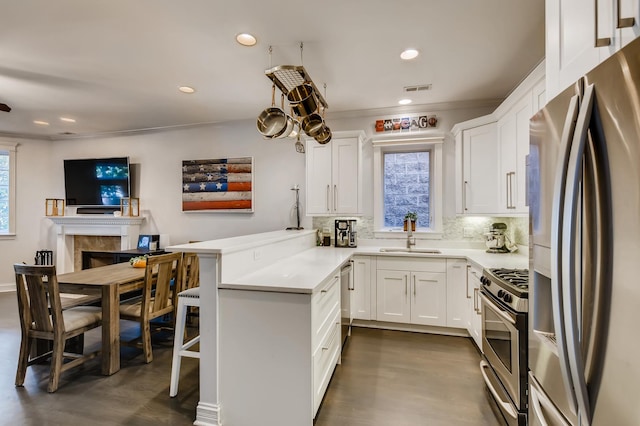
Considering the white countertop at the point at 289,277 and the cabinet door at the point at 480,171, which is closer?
the white countertop at the point at 289,277

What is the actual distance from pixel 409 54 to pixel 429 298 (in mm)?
2532

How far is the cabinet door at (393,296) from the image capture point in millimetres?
3379

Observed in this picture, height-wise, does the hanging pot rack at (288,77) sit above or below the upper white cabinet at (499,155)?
above

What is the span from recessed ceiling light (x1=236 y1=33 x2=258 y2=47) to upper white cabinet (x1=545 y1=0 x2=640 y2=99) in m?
1.97

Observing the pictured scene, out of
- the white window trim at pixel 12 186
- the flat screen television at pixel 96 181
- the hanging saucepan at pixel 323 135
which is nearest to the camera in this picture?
the hanging saucepan at pixel 323 135

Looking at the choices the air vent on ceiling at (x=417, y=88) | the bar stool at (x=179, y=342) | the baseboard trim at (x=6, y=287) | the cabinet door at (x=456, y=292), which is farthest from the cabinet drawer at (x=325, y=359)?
the baseboard trim at (x=6, y=287)

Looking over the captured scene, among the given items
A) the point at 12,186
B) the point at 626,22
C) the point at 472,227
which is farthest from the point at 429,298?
the point at 12,186

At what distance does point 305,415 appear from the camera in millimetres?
1729

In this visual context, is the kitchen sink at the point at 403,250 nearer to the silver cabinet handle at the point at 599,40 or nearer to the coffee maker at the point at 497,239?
the coffee maker at the point at 497,239

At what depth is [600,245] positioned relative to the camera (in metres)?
0.73

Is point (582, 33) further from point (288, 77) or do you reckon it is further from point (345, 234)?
point (345, 234)

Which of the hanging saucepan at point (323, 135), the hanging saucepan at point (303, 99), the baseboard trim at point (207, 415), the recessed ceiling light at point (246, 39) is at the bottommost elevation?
the baseboard trim at point (207, 415)

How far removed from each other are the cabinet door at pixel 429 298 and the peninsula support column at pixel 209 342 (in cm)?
228

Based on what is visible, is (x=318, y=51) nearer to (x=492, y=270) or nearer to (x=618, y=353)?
(x=492, y=270)
